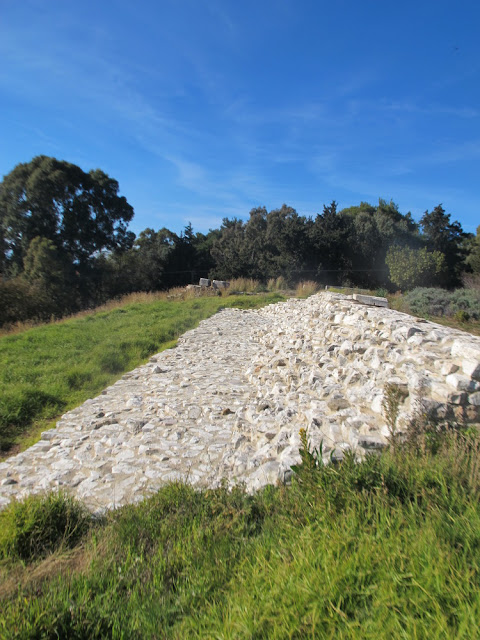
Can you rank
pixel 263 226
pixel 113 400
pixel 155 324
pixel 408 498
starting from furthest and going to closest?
pixel 263 226
pixel 155 324
pixel 113 400
pixel 408 498

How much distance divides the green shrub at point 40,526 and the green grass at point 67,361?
2.26 m

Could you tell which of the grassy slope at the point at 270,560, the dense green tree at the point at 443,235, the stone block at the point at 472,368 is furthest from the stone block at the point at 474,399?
the dense green tree at the point at 443,235

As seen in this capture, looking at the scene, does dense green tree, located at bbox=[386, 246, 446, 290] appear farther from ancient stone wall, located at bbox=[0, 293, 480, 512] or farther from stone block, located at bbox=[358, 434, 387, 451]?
stone block, located at bbox=[358, 434, 387, 451]

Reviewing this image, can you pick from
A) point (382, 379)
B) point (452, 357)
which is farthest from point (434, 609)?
point (452, 357)

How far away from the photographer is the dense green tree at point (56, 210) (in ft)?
86.8

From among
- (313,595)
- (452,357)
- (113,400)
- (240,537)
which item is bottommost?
(113,400)

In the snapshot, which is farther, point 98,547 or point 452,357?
point 452,357

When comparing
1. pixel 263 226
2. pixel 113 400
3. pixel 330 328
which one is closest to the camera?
pixel 113 400

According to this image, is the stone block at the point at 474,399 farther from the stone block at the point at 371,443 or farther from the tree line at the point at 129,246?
the tree line at the point at 129,246

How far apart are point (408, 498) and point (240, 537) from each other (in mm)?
1087

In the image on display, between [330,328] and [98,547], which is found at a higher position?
[330,328]

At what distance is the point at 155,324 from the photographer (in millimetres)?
12617

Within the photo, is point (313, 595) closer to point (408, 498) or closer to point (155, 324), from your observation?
point (408, 498)

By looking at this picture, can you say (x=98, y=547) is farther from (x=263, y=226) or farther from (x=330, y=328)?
(x=263, y=226)
